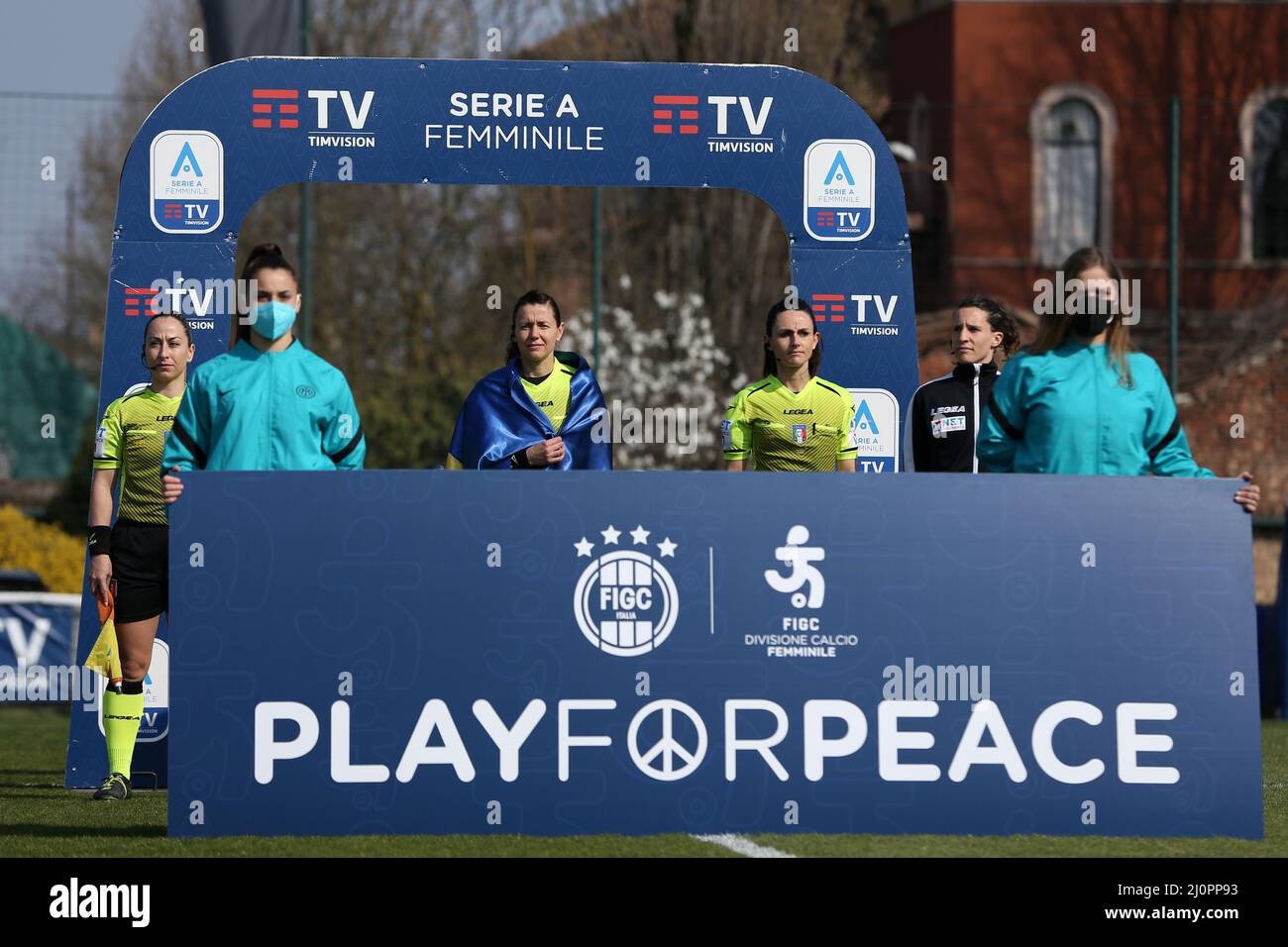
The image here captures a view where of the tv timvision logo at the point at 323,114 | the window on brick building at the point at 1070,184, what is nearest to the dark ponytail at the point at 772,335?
the tv timvision logo at the point at 323,114

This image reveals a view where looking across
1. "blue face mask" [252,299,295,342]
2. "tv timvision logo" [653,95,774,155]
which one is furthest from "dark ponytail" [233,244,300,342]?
"tv timvision logo" [653,95,774,155]

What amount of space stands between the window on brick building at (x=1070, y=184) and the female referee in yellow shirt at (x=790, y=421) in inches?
845

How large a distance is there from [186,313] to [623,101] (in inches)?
94.5

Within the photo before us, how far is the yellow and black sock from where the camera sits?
8047 mm

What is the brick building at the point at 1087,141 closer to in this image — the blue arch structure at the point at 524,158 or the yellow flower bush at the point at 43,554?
the yellow flower bush at the point at 43,554

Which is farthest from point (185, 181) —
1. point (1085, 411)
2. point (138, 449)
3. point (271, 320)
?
point (1085, 411)

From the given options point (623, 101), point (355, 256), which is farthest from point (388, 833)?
point (355, 256)

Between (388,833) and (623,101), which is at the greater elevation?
(623,101)

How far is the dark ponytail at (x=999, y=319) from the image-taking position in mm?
8672

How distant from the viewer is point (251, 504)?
6453mm

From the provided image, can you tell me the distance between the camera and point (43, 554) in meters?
15.2

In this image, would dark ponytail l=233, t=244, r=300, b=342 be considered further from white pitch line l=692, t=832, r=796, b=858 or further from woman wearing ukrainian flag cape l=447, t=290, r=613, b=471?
white pitch line l=692, t=832, r=796, b=858

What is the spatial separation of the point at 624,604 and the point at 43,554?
9919mm
